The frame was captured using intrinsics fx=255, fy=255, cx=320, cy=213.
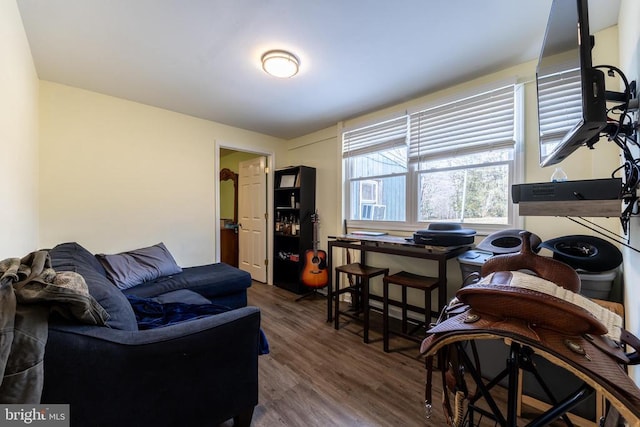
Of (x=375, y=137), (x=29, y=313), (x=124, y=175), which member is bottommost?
(x=29, y=313)

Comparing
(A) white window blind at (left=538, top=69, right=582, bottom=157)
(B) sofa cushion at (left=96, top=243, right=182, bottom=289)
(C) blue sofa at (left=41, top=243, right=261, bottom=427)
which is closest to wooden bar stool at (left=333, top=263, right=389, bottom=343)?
(C) blue sofa at (left=41, top=243, right=261, bottom=427)

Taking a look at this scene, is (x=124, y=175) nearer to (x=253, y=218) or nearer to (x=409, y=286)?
(x=253, y=218)

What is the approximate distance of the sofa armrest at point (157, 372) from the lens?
93cm

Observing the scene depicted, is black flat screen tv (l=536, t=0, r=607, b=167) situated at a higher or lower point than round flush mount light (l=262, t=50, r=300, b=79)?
lower

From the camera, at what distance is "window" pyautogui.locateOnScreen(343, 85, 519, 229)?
222cm

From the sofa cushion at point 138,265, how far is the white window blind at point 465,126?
9.47 ft

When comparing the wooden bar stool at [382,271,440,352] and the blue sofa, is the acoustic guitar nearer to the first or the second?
the wooden bar stool at [382,271,440,352]

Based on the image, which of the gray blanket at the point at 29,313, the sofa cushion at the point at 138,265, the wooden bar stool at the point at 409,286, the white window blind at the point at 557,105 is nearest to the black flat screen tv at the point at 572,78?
the white window blind at the point at 557,105

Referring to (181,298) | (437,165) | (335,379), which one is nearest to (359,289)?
(335,379)

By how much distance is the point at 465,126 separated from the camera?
94.7 inches

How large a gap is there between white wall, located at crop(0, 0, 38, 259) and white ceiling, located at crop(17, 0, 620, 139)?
18cm

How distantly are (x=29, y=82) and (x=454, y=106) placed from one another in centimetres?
357

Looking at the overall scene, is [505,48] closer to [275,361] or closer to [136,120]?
[275,361]

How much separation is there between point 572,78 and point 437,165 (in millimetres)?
1639
